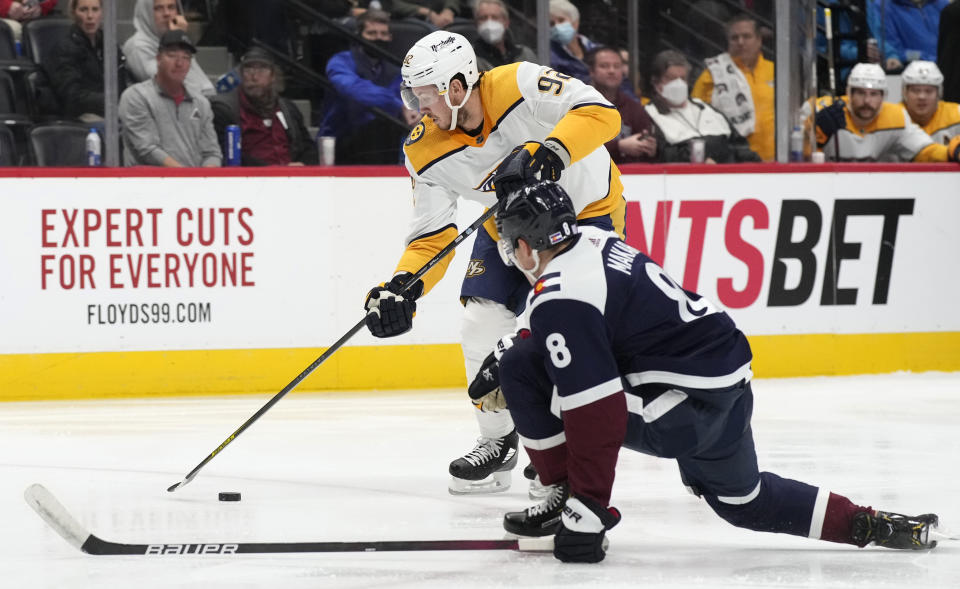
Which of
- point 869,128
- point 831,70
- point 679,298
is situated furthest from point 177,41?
point 831,70

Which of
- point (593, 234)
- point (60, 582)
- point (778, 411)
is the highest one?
point (593, 234)

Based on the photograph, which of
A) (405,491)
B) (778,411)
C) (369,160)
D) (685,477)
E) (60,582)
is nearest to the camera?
(60,582)

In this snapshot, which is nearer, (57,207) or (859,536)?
(859,536)

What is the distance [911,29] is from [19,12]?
6146 mm

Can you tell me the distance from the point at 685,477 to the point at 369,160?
391cm

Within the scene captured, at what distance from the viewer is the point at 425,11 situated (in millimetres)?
6648

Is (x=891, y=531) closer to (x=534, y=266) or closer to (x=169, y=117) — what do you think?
(x=534, y=266)

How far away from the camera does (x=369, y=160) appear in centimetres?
657

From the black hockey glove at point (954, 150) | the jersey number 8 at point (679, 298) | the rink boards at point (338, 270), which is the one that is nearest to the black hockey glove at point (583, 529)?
the jersey number 8 at point (679, 298)

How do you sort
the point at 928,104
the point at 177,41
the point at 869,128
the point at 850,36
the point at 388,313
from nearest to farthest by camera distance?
1. the point at 388,313
2. the point at 177,41
3. the point at 869,128
4. the point at 928,104
5. the point at 850,36

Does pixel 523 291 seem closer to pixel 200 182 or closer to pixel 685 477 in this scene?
pixel 685 477

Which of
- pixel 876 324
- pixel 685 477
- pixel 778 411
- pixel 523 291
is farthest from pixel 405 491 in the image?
pixel 876 324

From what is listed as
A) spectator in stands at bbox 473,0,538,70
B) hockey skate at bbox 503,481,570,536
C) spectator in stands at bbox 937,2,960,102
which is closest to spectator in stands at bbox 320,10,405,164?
spectator in stands at bbox 473,0,538,70

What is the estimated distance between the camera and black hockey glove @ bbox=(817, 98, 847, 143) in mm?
7438
